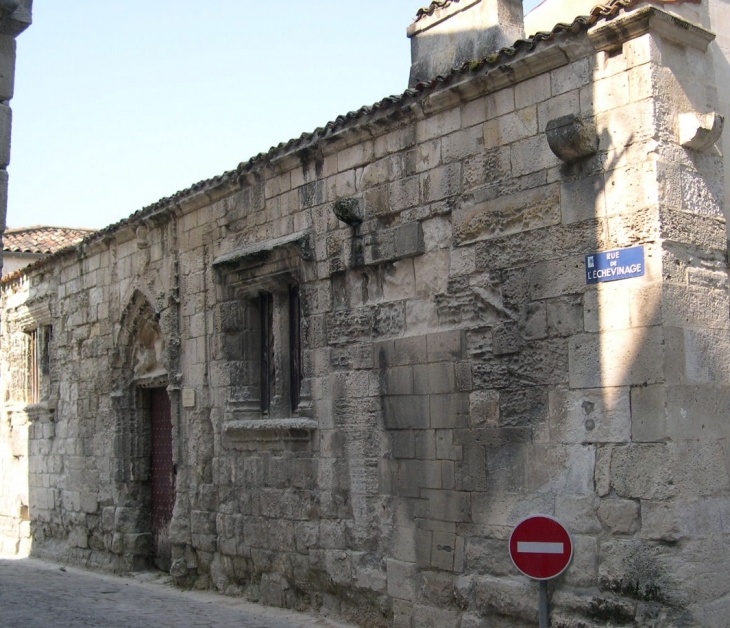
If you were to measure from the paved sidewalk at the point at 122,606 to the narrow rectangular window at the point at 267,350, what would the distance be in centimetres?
178

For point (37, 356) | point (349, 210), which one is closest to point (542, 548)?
point (349, 210)

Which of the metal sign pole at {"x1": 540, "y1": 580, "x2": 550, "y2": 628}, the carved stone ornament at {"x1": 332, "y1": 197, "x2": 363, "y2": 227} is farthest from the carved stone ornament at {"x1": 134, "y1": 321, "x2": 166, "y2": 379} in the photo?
the metal sign pole at {"x1": 540, "y1": 580, "x2": 550, "y2": 628}

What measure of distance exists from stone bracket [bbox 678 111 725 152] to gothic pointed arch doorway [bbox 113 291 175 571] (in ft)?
20.7

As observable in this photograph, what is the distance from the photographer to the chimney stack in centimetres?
798

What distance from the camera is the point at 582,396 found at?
227 inches

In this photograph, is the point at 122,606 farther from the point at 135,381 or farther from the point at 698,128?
the point at 698,128

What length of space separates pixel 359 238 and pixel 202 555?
3.70 meters

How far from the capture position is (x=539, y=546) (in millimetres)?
5156

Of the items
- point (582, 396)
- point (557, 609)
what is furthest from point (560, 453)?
point (557, 609)

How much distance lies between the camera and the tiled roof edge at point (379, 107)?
18.8 ft

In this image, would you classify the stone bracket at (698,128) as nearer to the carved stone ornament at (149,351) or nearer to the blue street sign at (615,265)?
the blue street sign at (615,265)

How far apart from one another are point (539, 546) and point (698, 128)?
98.7 inches

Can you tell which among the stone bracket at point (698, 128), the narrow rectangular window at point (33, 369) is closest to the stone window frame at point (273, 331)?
the stone bracket at point (698, 128)

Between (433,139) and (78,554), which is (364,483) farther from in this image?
(78,554)
